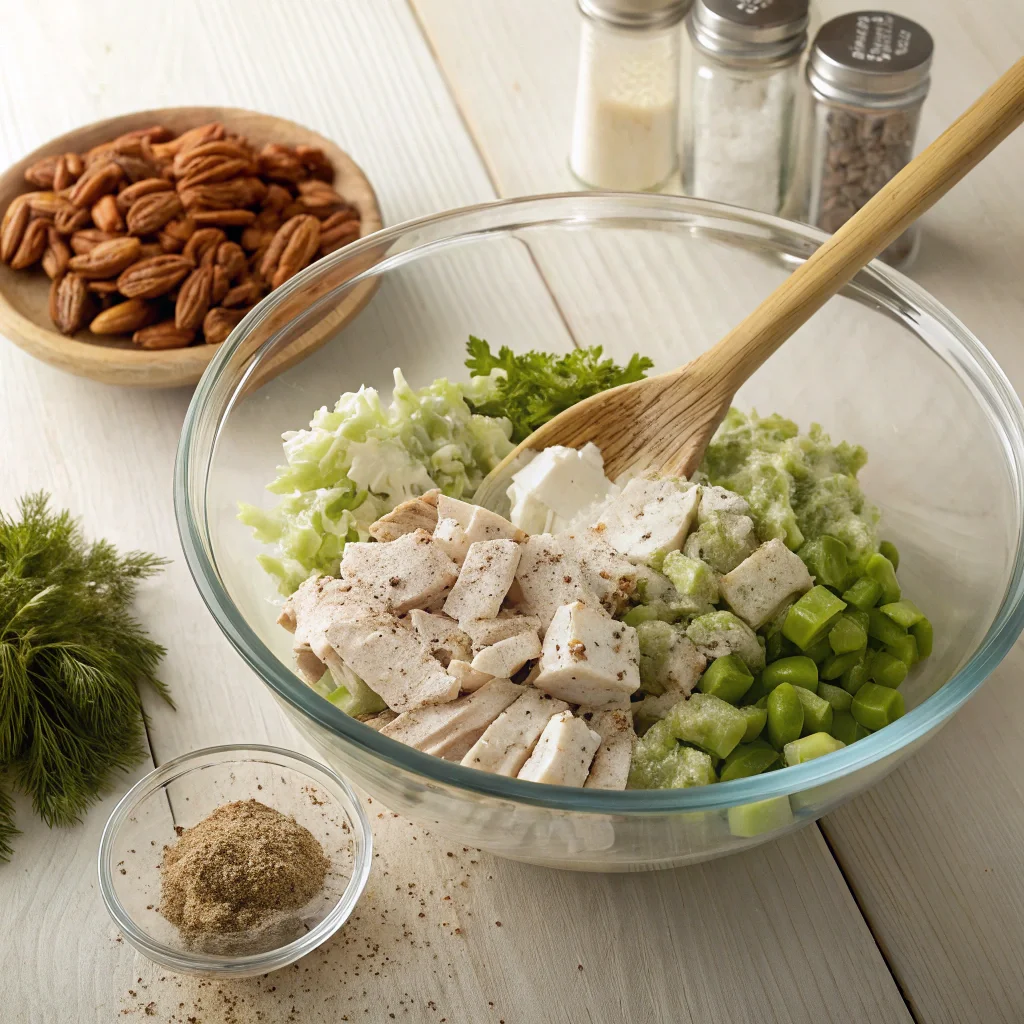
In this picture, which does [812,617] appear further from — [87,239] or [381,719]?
[87,239]

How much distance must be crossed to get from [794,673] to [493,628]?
0.44 m

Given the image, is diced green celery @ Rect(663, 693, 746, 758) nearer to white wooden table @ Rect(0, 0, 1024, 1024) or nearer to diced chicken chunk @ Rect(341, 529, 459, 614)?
white wooden table @ Rect(0, 0, 1024, 1024)

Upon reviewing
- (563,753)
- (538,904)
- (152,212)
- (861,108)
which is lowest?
(538,904)

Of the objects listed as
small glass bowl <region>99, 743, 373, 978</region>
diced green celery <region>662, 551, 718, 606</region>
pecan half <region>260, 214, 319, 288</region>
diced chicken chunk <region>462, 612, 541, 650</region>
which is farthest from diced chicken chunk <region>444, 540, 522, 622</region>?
pecan half <region>260, 214, 319, 288</region>

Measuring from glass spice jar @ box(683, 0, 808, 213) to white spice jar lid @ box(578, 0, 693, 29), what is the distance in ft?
0.17

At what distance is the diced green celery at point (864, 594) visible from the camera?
177 centimetres

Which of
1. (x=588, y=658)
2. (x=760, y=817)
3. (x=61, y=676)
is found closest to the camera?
(x=760, y=817)

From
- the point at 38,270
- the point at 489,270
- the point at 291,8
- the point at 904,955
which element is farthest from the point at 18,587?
the point at 291,8

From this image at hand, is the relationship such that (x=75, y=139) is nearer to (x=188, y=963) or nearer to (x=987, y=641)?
(x=188, y=963)

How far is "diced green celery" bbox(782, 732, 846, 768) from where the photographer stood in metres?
1.58

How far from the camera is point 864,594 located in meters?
1.78

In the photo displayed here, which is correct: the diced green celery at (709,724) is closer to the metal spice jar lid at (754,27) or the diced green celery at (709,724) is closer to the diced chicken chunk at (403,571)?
the diced chicken chunk at (403,571)

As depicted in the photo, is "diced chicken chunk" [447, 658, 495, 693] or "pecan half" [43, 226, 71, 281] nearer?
"diced chicken chunk" [447, 658, 495, 693]

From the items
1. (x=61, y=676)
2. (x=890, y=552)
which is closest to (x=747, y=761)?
(x=890, y=552)
